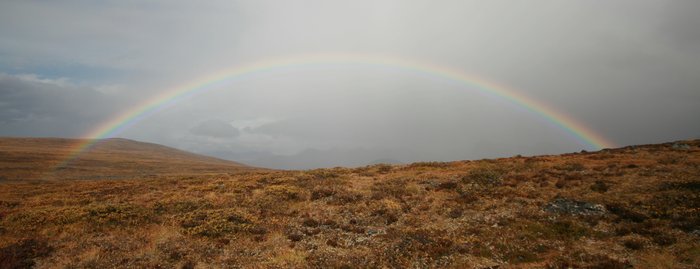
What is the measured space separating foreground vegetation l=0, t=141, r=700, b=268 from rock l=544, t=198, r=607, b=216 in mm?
72

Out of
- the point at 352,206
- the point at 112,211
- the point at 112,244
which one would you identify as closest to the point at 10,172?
the point at 112,211

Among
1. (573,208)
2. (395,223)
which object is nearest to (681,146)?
(573,208)

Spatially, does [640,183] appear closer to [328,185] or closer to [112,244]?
[328,185]

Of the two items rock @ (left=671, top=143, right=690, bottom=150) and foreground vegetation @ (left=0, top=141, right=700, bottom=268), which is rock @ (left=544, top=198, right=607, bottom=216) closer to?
foreground vegetation @ (left=0, top=141, right=700, bottom=268)

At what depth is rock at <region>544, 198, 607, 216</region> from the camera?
26.8 m

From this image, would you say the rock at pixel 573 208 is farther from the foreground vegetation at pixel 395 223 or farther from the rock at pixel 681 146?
the rock at pixel 681 146

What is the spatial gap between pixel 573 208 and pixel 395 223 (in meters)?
13.9

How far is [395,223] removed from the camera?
28656 millimetres

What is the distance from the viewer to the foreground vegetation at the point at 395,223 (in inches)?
840

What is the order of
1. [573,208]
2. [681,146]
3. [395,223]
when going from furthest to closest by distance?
[681,146], [395,223], [573,208]

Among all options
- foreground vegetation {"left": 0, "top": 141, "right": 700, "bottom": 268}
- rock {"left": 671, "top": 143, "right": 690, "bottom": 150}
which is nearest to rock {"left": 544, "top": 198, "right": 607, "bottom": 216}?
foreground vegetation {"left": 0, "top": 141, "right": 700, "bottom": 268}

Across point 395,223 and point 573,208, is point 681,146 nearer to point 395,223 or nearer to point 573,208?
point 573,208

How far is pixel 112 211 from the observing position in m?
31.9

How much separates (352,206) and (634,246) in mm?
20764
